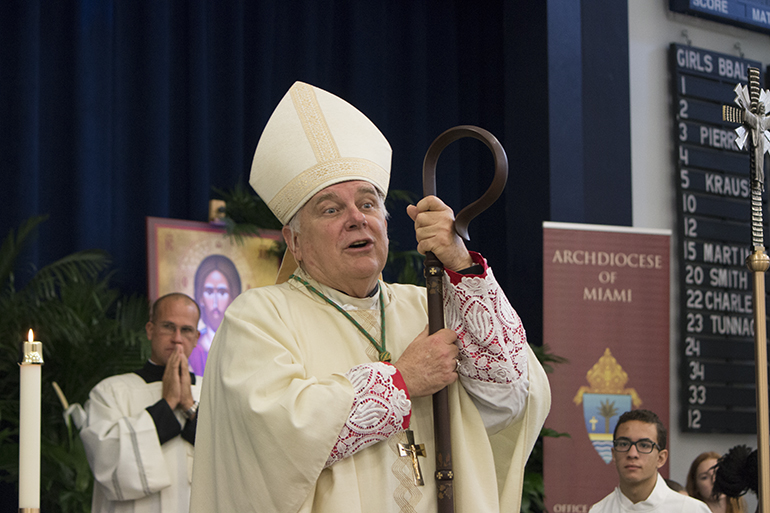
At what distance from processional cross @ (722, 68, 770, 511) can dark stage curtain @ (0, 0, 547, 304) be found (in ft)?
9.06

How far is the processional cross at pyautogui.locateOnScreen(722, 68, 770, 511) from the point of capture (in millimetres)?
3094

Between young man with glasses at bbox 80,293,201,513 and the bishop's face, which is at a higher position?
the bishop's face

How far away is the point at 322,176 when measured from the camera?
7.84 feet

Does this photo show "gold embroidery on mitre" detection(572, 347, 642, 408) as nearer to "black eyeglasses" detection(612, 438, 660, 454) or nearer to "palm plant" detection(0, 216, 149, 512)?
"black eyeglasses" detection(612, 438, 660, 454)

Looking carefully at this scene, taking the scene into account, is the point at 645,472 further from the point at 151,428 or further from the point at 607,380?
the point at 151,428

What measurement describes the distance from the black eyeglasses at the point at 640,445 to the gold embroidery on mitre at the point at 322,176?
7.17ft

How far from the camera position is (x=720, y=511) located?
517 centimetres

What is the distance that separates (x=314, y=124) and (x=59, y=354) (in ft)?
9.19

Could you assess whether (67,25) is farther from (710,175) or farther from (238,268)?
(710,175)

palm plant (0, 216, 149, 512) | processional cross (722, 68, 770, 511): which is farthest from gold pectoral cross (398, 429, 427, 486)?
palm plant (0, 216, 149, 512)

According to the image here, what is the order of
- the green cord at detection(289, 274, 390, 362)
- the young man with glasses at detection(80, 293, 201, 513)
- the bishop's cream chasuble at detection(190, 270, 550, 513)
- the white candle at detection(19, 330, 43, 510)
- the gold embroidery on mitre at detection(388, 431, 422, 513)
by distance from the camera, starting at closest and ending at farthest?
the white candle at detection(19, 330, 43, 510), the bishop's cream chasuble at detection(190, 270, 550, 513), the gold embroidery on mitre at detection(388, 431, 422, 513), the green cord at detection(289, 274, 390, 362), the young man with glasses at detection(80, 293, 201, 513)

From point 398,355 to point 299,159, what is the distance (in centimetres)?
58

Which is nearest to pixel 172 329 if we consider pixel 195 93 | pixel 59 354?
pixel 59 354

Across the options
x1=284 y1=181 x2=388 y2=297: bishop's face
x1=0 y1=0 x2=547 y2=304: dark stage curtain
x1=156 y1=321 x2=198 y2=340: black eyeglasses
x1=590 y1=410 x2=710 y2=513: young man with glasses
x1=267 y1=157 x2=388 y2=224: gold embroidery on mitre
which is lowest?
x1=590 y1=410 x2=710 y2=513: young man with glasses
